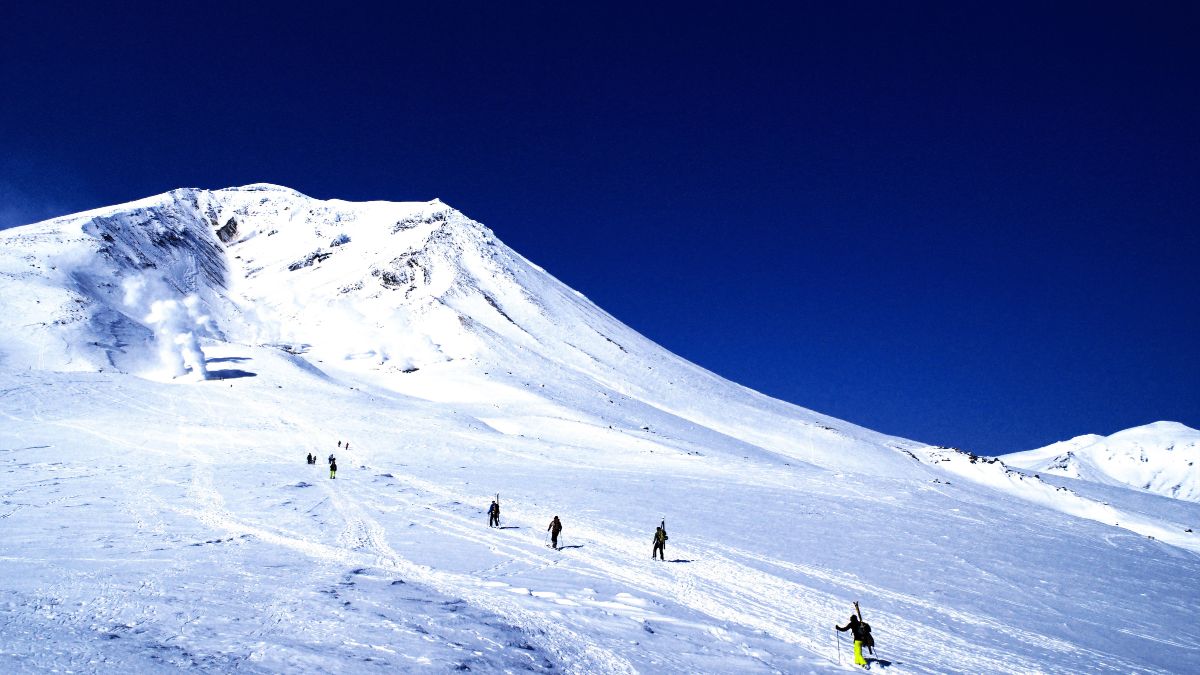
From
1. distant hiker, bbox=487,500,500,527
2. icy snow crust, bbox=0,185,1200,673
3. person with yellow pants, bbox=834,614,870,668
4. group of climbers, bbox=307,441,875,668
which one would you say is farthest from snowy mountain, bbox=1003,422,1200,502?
person with yellow pants, bbox=834,614,870,668

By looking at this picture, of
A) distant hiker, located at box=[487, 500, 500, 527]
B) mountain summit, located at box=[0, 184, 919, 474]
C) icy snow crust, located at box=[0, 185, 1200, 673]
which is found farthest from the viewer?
mountain summit, located at box=[0, 184, 919, 474]

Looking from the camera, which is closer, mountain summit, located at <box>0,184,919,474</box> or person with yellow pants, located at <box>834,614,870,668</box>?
person with yellow pants, located at <box>834,614,870,668</box>

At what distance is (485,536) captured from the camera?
21.1 metres

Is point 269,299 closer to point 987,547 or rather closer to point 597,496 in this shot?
point 597,496

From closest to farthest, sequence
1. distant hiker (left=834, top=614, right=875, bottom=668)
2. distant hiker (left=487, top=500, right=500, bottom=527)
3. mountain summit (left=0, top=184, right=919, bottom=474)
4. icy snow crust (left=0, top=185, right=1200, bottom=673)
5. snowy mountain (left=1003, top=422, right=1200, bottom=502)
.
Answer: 1. icy snow crust (left=0, top=185, right=1200, bottom=673)
2. distant hiker (left=834, top=614, right=875, bottom=668)
3. distant hiker (left=487, top=500, right=500, bottom=527)
4. mountain summit (left=0, top=184, right=919, bottom=474)
5. snowy mountain (left=1003, top=422, right=1200, bottom=502)

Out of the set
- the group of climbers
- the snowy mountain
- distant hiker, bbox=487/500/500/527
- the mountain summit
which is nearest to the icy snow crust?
the group of climbers

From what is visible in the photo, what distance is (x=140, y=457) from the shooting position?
33.2 metres

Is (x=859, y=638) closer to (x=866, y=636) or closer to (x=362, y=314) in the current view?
(x=866, y=636)

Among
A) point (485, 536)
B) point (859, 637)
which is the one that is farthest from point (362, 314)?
point (859, 637)

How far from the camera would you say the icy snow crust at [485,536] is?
1145 cm

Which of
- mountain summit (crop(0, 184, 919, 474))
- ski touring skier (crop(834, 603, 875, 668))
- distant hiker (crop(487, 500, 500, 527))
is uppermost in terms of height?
mountain summit (crop(0, 184, 919, 474))

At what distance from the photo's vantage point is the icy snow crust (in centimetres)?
1145

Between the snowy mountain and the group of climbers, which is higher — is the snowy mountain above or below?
above

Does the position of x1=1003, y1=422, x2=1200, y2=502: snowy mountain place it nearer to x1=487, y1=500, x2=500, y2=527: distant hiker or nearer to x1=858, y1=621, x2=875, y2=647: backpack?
x1=487, y1=500, x2=500, y2=527: distant hiker
